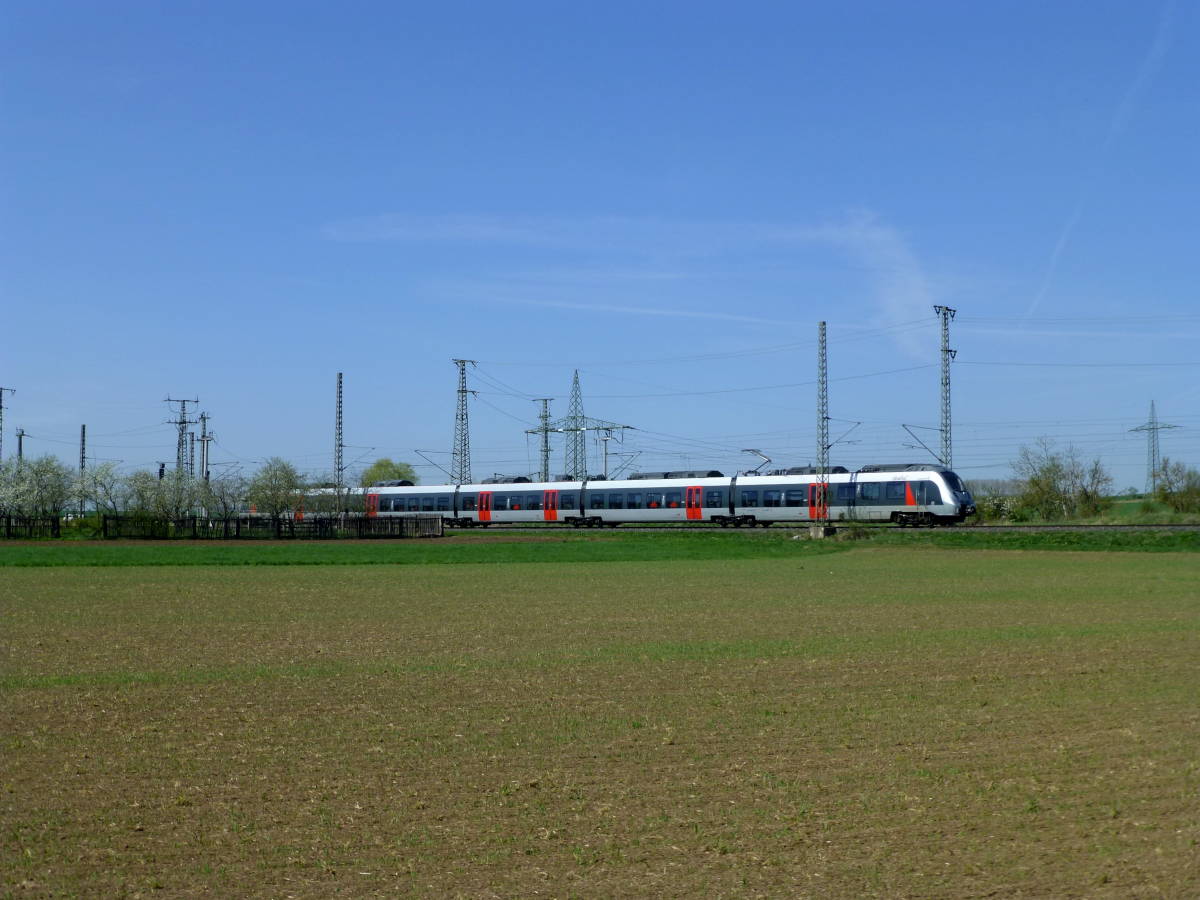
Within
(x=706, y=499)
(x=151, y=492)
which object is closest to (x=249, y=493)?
(x=151, y=492)

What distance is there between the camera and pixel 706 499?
77750 mm

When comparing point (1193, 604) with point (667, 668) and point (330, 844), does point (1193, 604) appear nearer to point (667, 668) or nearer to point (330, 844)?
point (667, 668)

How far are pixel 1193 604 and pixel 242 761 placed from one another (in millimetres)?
21260

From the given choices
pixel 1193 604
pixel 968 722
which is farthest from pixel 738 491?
pixel 968 722

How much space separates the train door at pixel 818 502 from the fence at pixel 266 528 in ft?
73.6

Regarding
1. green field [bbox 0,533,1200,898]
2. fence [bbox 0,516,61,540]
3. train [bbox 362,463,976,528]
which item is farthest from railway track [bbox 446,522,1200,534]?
green field [bbox 0,533,1200,898]

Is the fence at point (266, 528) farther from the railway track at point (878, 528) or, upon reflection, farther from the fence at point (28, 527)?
the railway track at point (878, 528)

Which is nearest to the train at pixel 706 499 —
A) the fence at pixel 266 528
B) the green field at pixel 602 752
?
the fence at pixel 266 528

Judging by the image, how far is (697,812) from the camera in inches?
387

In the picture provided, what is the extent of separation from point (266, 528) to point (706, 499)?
2710 centimetres

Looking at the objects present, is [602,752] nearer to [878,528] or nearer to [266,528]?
[878,528]

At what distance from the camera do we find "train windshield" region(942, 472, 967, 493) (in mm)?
67562

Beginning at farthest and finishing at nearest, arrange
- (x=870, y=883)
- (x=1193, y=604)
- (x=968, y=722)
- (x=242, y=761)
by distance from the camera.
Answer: (x=1193, y=604) → (x=968, y=722) → (x=242, y=761) → (x=870, y=883)

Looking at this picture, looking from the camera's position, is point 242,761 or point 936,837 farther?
point 242,761
